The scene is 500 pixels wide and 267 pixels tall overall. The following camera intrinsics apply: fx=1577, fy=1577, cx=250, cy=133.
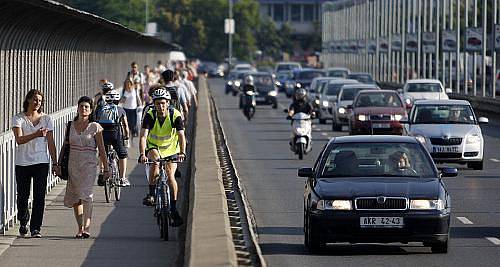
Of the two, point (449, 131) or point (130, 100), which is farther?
point (130, 100)

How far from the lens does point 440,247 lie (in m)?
16.1

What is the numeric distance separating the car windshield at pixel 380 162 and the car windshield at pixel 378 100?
25.1 meters

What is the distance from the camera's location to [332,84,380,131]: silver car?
47.2 meters

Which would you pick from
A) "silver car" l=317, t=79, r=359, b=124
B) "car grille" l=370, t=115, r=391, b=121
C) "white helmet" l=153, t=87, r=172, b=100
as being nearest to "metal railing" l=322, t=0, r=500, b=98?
"silver car" l=317, t=79, r=359, b=124

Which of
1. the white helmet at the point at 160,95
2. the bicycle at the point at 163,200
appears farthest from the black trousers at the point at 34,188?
the white helmet at the point at 160,95

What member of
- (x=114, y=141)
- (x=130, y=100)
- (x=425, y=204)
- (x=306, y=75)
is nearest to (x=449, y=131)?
(x=130, y=100)

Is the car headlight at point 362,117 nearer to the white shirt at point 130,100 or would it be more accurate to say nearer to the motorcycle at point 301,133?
the motorcycle at point 301,133

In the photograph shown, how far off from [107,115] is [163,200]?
232 inches

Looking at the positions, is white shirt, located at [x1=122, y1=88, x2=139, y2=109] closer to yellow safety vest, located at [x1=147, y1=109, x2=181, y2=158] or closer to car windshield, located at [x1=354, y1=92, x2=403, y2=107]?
car windshield, located at [x1=354, y1=92, x2=403, y2=107]

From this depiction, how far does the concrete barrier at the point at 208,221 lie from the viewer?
1239 centimetres

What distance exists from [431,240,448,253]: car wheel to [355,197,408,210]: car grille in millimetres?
584

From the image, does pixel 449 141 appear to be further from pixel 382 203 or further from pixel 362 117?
pixel 382 203

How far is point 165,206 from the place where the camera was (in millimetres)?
17297

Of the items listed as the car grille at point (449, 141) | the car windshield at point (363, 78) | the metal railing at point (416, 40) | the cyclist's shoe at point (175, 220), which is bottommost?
the cyclist's shoe at point (175, 220)
